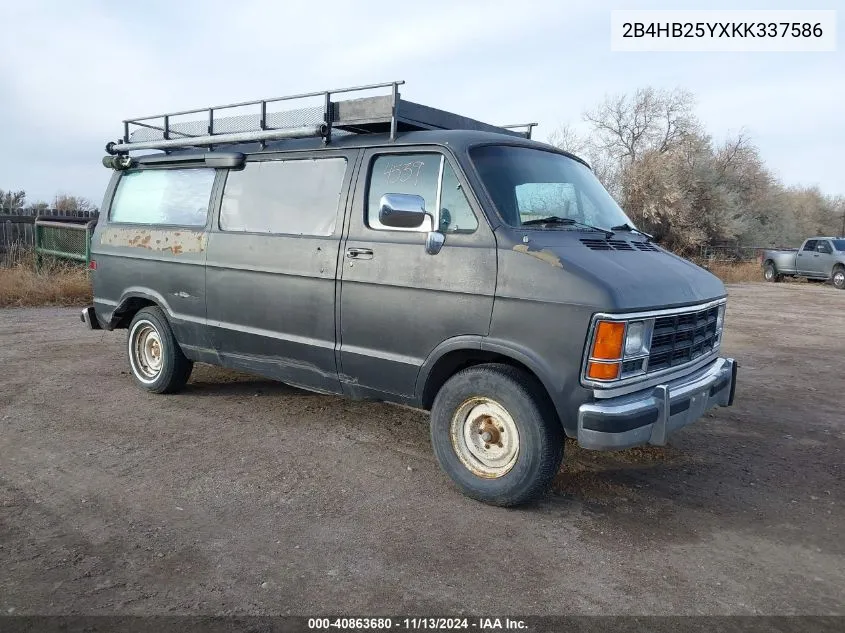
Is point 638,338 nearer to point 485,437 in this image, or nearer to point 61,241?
point 485,437

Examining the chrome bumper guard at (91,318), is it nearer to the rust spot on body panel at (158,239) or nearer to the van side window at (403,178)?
the rust spot on body panel at (158,239)

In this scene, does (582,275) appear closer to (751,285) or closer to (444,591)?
(444,591)

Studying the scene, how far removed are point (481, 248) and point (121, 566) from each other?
250cm

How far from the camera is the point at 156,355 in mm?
6129

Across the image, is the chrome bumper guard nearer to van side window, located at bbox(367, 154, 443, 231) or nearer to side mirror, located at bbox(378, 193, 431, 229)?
van side window, located at bbox(367, 154, 443, 231)

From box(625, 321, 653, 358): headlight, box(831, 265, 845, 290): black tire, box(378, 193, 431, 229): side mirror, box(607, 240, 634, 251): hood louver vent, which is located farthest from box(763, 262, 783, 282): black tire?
box(378, 193, 431, 229): side mirror

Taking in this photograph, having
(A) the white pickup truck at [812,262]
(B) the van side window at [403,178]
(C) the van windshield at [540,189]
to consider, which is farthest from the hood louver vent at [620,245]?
(A) the white pickup truck at [812,262]

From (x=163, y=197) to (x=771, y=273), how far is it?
966 inches

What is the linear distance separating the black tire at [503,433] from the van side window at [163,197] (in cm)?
283

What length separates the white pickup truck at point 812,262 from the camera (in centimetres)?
2225

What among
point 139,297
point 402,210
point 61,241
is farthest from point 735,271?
point 402,210

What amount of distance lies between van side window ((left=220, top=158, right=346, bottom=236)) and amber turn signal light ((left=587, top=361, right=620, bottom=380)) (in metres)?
2.08

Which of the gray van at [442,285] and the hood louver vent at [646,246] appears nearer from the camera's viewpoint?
the gray van at [442,285]

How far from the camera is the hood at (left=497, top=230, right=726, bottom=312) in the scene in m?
3.48
